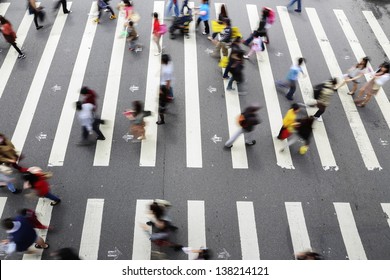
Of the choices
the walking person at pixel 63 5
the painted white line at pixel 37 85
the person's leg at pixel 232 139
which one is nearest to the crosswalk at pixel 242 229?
the person's leg at pixel 232 139

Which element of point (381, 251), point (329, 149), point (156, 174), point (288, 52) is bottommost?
point (381, 251)

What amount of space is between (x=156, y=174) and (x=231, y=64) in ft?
13.2

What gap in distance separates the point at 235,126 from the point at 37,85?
6574mm

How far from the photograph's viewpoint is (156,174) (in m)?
8.53

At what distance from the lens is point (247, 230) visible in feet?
25.3

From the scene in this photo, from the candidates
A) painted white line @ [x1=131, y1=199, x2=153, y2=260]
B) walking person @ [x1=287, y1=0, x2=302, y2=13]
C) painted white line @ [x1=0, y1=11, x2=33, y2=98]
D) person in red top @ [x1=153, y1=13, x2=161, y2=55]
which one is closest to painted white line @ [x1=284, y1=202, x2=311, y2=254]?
painted white line @ [x1=131, y1=199, x2=153, y2=260]

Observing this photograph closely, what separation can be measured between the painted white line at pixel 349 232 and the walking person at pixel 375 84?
12.5 feet

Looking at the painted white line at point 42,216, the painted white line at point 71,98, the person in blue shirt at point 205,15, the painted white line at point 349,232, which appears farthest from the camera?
the person in blue shirt at point 205,15

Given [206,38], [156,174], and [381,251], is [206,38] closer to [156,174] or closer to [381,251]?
[156,174]

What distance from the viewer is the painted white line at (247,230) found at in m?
7.44

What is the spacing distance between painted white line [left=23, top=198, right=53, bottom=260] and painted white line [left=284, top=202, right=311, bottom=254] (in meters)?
5.90

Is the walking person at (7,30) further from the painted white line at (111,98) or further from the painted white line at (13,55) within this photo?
the painted white line at (111,98)

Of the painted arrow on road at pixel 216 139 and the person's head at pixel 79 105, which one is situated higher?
the painted arrow on road at pixel 216 139
